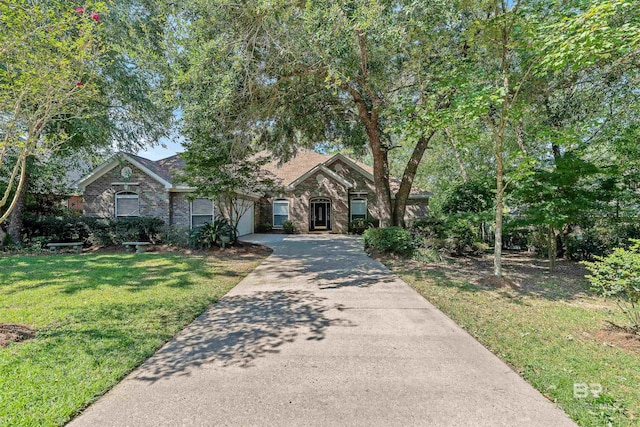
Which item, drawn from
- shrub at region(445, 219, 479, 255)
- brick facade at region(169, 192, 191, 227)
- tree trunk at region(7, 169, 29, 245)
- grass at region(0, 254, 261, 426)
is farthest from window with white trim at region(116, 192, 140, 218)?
shrub at region(445, 219, 479, 255)

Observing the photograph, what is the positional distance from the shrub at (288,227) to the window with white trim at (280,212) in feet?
2.74

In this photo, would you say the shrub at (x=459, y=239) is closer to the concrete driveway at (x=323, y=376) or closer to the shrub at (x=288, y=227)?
the concrete driveway at (x=323, y=376)

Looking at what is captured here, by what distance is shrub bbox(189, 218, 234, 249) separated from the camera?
12.5 meters

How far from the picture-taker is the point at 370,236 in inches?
462

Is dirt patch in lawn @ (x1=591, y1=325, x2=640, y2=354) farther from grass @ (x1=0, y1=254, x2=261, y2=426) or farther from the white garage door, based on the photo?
the white garage door

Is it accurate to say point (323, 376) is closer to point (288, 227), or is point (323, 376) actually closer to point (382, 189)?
point (382, 189)

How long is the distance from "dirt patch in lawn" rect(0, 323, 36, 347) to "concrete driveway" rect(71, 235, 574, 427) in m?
1.98

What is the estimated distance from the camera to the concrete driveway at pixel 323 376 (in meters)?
2.61

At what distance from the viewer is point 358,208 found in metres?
21.8

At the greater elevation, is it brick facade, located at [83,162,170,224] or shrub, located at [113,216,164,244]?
brick facade, located at [83,162,170,224]

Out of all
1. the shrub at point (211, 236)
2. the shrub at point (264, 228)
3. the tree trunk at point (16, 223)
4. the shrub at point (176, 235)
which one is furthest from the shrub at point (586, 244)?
the tree trunk at point (16, 223)

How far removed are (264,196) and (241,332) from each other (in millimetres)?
17592

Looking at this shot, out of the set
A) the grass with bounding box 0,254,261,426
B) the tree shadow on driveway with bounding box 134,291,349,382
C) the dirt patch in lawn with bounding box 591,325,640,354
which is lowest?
the dirt patch in lawn with bounding box 591,325,640,354

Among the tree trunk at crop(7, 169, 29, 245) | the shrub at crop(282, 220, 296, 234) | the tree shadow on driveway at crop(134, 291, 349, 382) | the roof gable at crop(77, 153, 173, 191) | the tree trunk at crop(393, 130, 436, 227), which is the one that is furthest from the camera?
the shrub at crop(282, 220, 296, 234)
